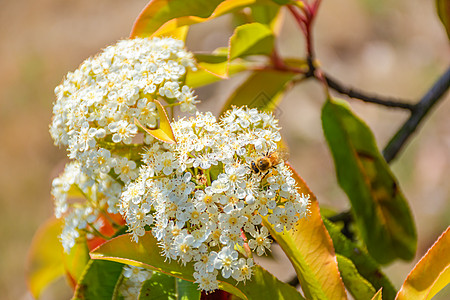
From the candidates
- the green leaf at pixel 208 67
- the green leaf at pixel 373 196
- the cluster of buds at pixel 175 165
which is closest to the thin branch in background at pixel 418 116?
the green leaf at pixel 373 196

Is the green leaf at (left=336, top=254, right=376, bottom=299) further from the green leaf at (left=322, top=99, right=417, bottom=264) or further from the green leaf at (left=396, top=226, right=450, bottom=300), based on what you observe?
the green leaf at (left=322, top=99, right=417, bottom=264)


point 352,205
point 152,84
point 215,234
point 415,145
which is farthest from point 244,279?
point 415,145

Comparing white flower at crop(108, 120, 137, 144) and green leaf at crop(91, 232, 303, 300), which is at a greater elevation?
white flower at crop(108, 120, 137, 144)

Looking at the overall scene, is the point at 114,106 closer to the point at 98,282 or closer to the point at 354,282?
the point at 98,282

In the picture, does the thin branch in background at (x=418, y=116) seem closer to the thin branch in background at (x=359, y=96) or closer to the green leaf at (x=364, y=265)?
the thin branch in background at (x=359, y=96)

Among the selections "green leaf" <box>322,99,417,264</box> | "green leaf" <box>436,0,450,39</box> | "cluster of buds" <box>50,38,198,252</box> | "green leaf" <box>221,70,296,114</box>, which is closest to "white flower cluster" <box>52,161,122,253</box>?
"cluster of buds" <box>50,38,198,252</box>

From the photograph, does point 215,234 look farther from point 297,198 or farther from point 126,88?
point 126,88
